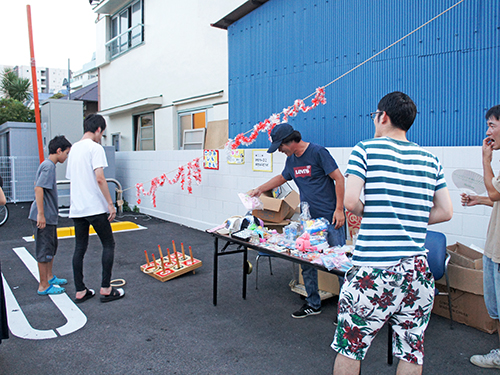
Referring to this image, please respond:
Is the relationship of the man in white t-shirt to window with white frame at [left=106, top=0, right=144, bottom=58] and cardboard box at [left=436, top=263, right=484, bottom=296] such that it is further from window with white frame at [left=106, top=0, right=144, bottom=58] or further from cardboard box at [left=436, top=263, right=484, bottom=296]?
window with white frame at [left=106, top=0, right=144, bottom=58]

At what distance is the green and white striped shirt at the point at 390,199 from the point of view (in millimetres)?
1932

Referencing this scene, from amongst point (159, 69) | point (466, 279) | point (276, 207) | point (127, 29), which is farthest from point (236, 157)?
point (127, 29)

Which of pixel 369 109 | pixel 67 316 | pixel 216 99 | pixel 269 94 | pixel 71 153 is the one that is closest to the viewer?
pixel 67 316

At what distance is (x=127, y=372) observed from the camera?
2865 mm

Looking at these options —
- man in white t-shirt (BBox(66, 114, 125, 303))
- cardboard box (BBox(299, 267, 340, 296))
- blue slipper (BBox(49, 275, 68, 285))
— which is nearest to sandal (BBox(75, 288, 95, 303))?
man in white t-shirt (BBox(66, 114, 125, 303))

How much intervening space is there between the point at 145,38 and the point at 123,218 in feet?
20.7

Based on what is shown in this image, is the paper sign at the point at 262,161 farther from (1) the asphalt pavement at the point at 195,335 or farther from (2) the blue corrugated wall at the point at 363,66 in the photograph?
(1) the asphalt pavement at the point at 195,335

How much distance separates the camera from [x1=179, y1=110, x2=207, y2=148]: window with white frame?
1034 cm

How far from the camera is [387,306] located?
194cm

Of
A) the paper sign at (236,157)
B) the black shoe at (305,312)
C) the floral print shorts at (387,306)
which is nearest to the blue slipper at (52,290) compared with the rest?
the black shoe at (305,312)

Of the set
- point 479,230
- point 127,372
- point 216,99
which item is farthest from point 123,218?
point 479,230

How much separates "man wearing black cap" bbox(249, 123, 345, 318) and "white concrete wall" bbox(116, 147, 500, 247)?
1549mm

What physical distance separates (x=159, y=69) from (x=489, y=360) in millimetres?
11321

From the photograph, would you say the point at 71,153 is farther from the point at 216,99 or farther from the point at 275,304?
the point at 216,99
